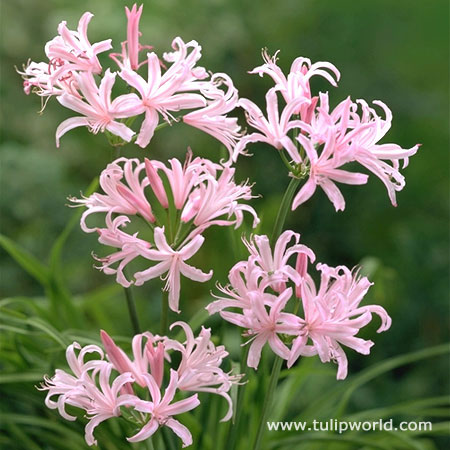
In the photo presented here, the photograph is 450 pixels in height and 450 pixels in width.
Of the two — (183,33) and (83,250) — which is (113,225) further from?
(183,33)

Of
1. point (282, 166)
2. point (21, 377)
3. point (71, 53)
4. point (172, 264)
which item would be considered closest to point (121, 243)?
point (172, 264)

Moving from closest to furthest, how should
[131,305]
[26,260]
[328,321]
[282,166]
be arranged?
[328,321] → [131,305] → [26,260] → [282,166]

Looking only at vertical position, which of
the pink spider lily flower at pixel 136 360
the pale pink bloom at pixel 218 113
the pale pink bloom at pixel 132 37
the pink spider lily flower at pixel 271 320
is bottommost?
the pink spider lily flower at pixel 136 360

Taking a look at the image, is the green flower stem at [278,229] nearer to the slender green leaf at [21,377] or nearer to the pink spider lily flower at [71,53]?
the pink spider lily flower at [71,53]

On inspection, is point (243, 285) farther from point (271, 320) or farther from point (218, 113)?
point (218, 113)

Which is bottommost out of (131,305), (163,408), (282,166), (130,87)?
(163,408)

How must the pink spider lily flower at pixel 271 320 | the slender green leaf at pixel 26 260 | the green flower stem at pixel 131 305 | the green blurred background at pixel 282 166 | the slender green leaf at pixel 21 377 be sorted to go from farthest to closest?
the green blurred background at pixel 282 166 → the slender green leaf at pixel 26 260 → the slender green leaf at pixel 21 377 → the green flower stem at pixel 131 305 → the pink spider lily flower at pixel 271 320

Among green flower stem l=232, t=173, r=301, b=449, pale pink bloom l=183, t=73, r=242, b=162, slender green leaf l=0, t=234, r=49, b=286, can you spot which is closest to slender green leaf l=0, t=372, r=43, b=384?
slender green leaf l=0, t=234, r=49, b=286

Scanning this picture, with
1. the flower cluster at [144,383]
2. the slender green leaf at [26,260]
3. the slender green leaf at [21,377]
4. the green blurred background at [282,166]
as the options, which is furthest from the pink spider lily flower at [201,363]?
the green blurred background at [282,166]
